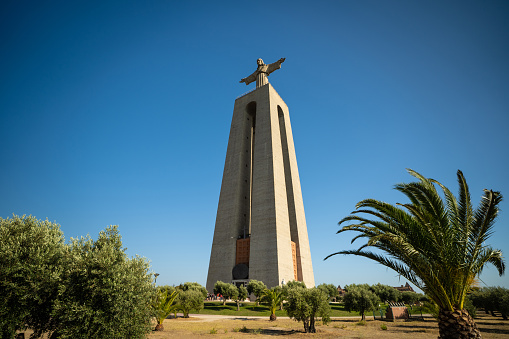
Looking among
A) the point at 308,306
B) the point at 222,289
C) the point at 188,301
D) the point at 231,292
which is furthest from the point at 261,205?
the point at 308,306

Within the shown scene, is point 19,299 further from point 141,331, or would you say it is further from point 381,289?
point 381,289

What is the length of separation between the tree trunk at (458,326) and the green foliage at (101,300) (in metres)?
10.6

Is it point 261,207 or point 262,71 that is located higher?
point 262,71

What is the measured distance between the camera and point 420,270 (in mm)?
Result: 10266

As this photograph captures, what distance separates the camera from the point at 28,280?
8.40m

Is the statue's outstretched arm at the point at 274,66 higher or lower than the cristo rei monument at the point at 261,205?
higher

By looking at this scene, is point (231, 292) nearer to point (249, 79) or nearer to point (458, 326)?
point (458, 326)

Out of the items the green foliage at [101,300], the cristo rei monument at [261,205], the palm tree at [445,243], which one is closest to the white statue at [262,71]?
the cristo rei monument at [261,205]

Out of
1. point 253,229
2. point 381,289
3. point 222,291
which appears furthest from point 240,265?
point 381,289

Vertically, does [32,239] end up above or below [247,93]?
below

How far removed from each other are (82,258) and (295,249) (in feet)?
131

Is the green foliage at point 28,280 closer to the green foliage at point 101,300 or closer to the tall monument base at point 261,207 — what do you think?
the green foliage at point 101,300

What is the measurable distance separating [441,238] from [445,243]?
27cm

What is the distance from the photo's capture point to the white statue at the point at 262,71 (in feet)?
187
